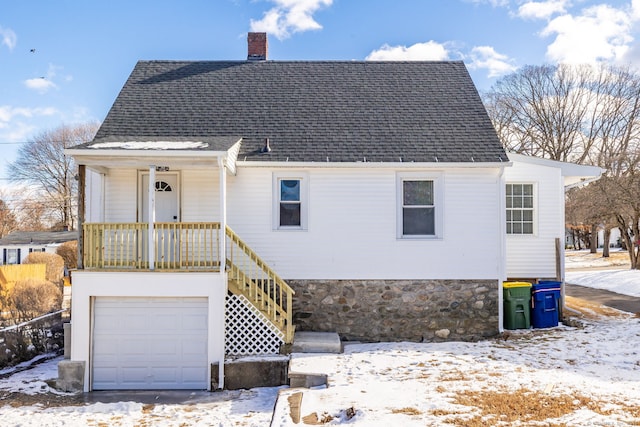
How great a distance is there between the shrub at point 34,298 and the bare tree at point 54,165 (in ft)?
74.4

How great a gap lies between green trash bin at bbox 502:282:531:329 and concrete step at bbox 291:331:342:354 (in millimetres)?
3721

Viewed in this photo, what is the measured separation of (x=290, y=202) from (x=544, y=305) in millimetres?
5836

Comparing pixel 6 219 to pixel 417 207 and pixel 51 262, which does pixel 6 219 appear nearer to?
pixel 51 262

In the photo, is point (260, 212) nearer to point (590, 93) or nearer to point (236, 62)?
point (236, 62)

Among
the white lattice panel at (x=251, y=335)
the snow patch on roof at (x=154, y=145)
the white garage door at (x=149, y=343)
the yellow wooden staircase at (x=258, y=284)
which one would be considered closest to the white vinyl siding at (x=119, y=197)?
the snow patch on roof at (x=154, y=145)

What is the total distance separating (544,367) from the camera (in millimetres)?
7883

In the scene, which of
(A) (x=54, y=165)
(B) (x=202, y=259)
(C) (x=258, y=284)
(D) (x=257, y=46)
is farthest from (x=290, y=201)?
(A) (x=54, y=165)

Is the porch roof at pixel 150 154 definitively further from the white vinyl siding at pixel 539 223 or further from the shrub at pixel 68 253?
the shrub at pixel 68 253

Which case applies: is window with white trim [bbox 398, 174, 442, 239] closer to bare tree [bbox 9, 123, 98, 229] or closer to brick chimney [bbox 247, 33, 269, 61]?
brick chimney [bbox 247, 33, 269, 61]

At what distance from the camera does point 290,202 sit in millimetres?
10188

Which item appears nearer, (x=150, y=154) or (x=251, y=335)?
(x=150, y=154)

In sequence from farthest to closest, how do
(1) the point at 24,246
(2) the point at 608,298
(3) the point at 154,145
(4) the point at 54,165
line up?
(4) the point at 54,165 → (1) the point at 24,246 → (2) the point at 608,298 → (3) the point at 154,145

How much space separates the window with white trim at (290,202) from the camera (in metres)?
10.2

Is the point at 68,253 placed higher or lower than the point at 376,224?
lower
